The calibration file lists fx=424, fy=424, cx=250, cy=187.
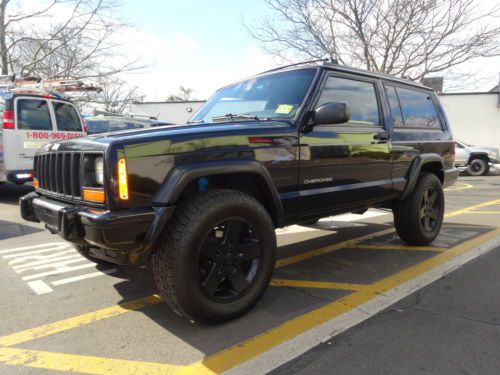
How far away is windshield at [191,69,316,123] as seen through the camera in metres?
3.73

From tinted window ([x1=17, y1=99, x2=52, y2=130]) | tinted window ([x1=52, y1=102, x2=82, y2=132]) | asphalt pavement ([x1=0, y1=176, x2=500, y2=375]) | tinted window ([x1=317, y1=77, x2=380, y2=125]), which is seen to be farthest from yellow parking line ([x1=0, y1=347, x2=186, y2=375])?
tinted window ([x1=52, y1=102, x2=82, y2=132])

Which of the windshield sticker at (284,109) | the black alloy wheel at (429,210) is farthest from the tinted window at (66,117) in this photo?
the black alloy wheel at (429,210)

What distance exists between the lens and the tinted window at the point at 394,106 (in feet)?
15.5

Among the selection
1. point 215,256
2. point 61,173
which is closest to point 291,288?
point 215,256

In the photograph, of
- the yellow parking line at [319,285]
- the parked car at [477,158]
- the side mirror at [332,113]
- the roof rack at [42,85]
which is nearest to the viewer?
the side mirror at [332,113]

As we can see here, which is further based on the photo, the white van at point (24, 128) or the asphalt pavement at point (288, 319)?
the white van at point (24, 128)

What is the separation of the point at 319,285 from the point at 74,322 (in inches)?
81.3

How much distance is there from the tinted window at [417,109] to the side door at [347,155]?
58cm

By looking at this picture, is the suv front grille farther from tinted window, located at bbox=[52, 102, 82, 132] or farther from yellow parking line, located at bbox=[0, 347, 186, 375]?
tinted window, located at bbox=[52, 102, 82, 132]

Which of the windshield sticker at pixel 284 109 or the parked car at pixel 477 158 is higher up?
the windshield sticker at pixel 284 109

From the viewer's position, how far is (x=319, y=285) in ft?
12.7

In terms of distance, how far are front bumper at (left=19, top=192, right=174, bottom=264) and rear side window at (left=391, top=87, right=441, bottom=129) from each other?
3.38m

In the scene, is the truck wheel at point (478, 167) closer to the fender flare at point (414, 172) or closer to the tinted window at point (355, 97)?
the fender flare at point (414, 172)

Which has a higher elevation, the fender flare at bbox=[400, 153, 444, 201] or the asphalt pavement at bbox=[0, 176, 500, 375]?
the fender flare at bbox=[400, 153, 444, 201]
